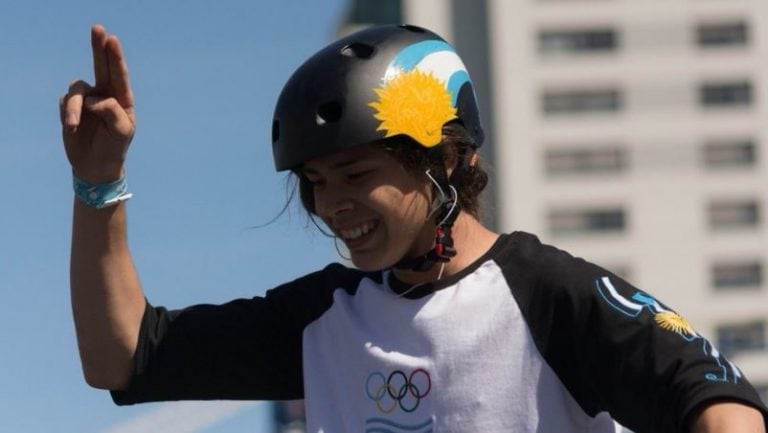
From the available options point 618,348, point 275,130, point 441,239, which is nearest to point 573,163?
point 275,130

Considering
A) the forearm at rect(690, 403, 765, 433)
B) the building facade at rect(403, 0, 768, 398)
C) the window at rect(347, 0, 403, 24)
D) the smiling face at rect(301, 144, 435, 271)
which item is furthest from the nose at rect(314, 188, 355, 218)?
the window at rect(347, 0, 403, 24)

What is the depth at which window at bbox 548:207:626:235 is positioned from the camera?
317 ft

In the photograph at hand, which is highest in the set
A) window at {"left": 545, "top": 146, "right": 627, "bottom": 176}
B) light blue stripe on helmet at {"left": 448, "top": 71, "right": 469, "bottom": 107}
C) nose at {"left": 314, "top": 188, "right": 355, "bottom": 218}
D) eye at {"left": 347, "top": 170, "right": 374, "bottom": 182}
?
light blue stripe on helmet at {"left": 448, "top": 71, "right": 469, "bottom": 107}

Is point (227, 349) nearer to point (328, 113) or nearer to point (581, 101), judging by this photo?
point (328, 113)

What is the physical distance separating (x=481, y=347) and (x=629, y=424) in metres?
0.50

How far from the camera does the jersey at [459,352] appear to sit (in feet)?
17.0

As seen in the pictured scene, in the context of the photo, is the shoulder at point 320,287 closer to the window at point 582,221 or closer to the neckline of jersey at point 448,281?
the neckline of jersey at point 448,281

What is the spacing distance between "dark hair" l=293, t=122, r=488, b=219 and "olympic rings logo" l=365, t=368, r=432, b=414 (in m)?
0.59

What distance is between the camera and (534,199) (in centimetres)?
9781

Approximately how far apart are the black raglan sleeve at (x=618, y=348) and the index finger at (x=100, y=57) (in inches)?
52.1

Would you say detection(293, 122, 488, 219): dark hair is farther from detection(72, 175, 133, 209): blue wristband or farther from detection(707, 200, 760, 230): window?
detection(707, 200, 760, 230): window

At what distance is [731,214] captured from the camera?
98125 millimetres

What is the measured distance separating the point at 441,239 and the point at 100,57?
1.15 m

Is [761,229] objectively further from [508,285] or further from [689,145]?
[508,285]
